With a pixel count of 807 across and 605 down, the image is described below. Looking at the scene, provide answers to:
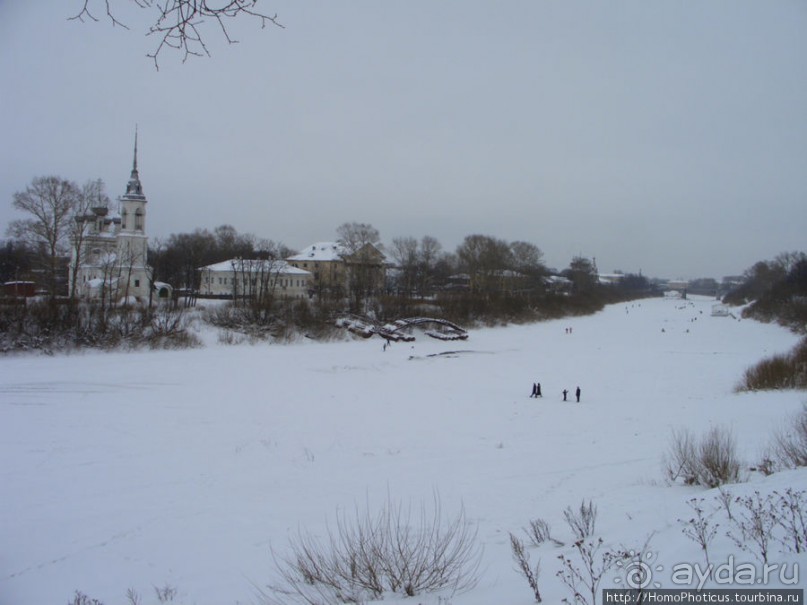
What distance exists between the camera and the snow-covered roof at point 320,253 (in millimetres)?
85562

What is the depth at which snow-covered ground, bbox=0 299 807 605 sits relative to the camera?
668 centimetres

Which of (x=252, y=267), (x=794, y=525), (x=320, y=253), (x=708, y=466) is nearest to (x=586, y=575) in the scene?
(x=794, y=525)

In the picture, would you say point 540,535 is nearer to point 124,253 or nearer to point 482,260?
point 124,253

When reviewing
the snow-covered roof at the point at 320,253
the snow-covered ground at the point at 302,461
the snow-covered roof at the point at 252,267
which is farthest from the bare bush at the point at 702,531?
the snow-covered roof at the point at 320,253

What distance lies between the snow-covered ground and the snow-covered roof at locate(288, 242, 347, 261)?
58.7m

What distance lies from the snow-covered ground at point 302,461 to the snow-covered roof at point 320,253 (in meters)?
58.7

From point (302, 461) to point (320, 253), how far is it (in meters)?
77.5

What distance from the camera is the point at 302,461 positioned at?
12.2 metres

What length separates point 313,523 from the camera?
8383 mm

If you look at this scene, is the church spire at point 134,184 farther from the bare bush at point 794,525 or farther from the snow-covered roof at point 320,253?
the bare bush at point 794,525

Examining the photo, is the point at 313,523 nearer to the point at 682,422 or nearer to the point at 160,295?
the point at 682,422

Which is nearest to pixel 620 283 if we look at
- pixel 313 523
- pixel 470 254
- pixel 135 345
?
pixel 470 254

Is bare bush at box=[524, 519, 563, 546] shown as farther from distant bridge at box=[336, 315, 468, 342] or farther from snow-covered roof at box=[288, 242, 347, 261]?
snow-covered roof at box=[288, 242, 347, 261]

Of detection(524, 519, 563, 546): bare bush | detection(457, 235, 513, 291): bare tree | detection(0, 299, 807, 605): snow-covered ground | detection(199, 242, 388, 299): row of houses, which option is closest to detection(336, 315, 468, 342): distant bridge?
detection(0, 299, 807, 605): snow-covered ground
